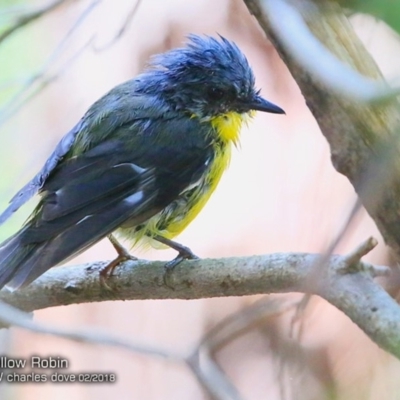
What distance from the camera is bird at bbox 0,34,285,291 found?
222 cm

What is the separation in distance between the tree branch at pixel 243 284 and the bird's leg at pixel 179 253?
0.03 m

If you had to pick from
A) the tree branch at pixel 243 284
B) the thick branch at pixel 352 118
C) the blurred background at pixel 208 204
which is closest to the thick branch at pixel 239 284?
the tree branch at pixel 243 284

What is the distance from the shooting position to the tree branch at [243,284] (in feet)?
5.25

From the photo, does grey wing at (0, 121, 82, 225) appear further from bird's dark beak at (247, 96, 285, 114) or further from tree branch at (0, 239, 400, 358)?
bird's dark beak at (247, 96, 285, 114)

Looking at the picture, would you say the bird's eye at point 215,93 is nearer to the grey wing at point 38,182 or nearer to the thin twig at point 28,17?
the grey wing at point 38,182

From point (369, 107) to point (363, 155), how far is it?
0.14 metres

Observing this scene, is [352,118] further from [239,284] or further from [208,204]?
[208,204]

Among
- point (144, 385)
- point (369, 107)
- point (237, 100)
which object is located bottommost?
point (144, 385)

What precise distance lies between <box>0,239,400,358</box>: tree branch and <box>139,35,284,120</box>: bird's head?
0.70 m

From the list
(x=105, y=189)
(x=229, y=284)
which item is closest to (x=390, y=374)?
(x=229, y=284)

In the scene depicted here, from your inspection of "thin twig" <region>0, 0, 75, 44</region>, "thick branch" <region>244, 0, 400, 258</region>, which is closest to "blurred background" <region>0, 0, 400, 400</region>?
"thin twig" <region>0, 0, 75, 44</region>

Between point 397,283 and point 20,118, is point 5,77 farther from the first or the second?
point 397,283

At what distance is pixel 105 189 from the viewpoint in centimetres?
234

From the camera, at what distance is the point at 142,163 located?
2.50m
